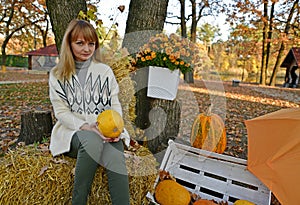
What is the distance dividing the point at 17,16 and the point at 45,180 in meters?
22.4

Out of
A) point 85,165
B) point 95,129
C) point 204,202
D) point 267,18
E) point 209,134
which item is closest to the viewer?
point 85,165

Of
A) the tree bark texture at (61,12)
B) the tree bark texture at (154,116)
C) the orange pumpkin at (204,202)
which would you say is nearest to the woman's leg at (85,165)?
the orange pumpkin at (204,202)

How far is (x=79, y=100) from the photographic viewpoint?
2.21 metres

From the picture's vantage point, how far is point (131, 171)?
2.14 m

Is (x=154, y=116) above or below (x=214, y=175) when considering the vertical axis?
above

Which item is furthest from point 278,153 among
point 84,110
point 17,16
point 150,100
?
point 17,16

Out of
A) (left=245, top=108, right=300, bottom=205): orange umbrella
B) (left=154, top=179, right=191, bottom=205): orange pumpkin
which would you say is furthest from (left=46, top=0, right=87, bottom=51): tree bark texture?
(left=245, top=108, right=300, bottom=205): orange umbrella

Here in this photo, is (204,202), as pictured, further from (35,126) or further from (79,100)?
(35,126)

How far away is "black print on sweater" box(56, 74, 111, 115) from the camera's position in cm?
219

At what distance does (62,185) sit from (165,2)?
2.08 meters

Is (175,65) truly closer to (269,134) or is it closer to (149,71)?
(149,71)

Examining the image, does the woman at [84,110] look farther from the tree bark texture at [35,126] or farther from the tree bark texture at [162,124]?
the tree bark texture at [35,126]

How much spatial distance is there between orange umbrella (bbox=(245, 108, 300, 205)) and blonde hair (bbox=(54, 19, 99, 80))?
1560 millimetres

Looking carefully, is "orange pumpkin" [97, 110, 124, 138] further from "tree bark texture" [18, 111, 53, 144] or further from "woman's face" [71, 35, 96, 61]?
"tree bark texture" [18, 111, 53, 144]
